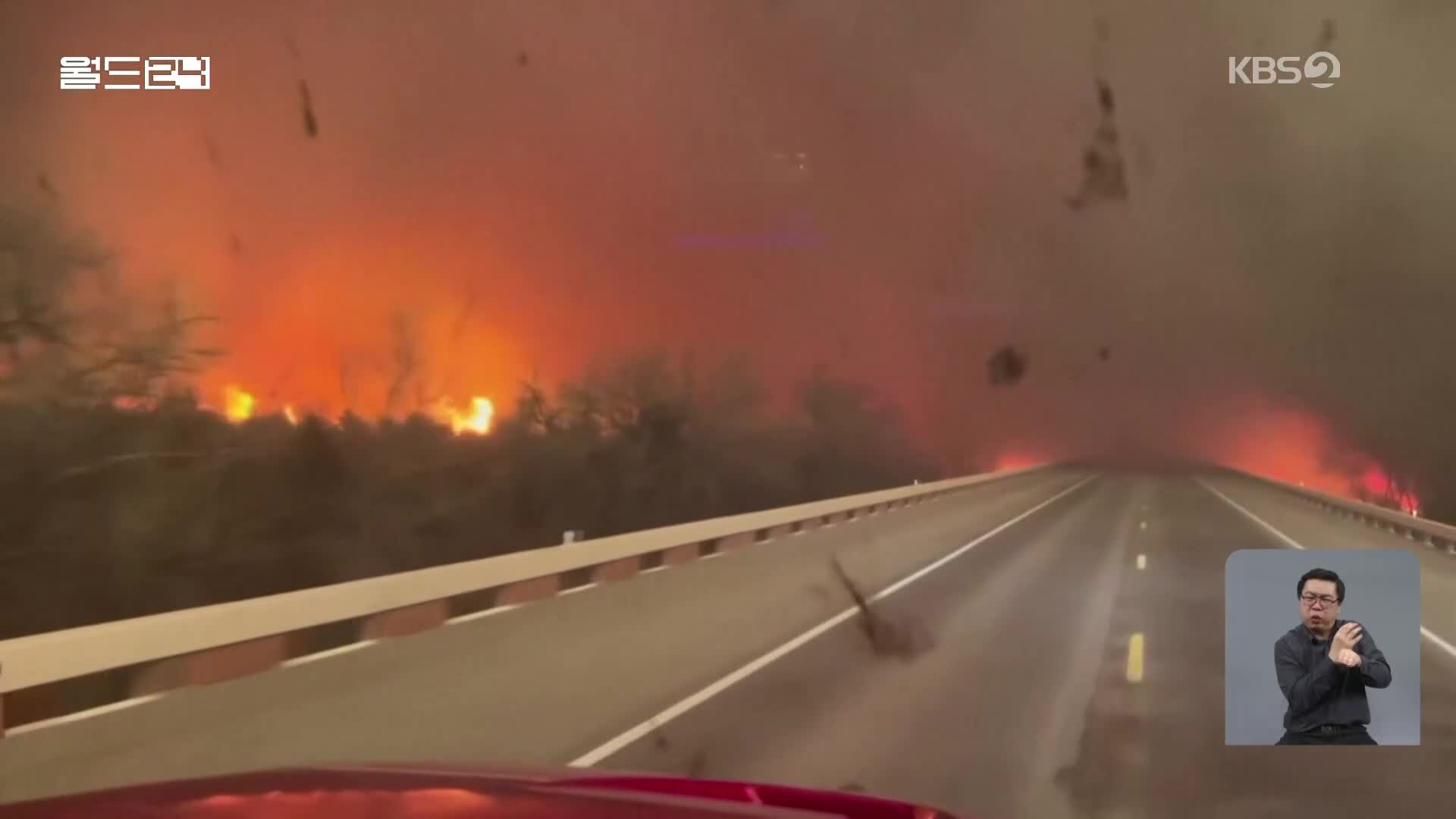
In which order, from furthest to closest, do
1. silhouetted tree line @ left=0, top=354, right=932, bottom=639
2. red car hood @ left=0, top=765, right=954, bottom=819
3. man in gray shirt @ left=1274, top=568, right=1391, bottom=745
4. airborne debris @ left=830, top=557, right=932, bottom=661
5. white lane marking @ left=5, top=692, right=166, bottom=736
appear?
1. silhouetted tree line @ left=0, top=354, right=932, bottom=639
2. airborne debris @ left=830, top=557, right=932, bottom=661
3. man in gray shirt @ left=1274, top=568, right=1391, bottom=745
4. white lane marking @ left=5, top=692, right=166, bottom=736
5. red car hood @ left=0, top=765, right=954, bottom=819

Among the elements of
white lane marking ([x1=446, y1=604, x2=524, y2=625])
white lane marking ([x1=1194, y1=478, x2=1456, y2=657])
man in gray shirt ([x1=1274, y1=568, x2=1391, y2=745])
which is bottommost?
white lane marking ([x1=1194, y1=478, x2=1456, y2=657])

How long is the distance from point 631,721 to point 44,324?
13.2 meters

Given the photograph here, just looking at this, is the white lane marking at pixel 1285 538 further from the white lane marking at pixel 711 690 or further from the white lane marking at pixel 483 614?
the white lane marking at pixel 483 614

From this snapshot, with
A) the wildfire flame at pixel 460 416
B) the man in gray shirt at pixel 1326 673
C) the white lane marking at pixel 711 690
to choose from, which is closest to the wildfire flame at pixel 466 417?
the wildfire flame at pixel 460 416

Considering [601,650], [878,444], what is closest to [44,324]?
[601,650]

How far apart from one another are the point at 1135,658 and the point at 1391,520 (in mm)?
12254

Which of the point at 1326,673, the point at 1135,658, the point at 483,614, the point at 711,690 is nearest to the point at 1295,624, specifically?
the point at 1326,673

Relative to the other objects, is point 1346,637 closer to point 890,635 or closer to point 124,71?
point 890,635

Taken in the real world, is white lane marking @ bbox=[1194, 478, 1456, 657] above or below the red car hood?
below

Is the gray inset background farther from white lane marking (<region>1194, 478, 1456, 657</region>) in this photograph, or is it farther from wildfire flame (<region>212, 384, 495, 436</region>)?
wildfire flame (<region>212, 384, 495, 436</region>)

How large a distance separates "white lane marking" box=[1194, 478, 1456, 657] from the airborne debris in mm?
4072

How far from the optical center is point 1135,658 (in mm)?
11477

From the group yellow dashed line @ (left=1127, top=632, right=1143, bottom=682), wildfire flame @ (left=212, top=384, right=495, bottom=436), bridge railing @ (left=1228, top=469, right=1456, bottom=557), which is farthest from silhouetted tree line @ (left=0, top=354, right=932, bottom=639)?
bridge railing @ (left=1228, top=469, right=1456, bottom=557)

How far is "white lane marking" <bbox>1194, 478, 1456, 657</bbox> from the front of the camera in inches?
462
